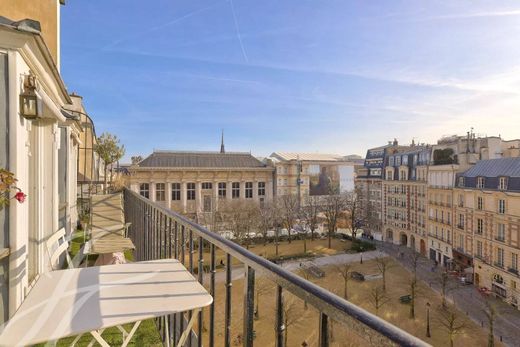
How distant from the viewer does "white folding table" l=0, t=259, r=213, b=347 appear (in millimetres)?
1342

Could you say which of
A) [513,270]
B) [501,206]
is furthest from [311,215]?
[513,270]

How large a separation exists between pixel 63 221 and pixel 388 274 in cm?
2132

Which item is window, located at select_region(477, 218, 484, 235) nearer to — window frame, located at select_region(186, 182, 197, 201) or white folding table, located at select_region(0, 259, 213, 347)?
white folding table, located at select_region(0, 259, 213, 347)

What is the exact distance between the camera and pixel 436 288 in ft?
64.5

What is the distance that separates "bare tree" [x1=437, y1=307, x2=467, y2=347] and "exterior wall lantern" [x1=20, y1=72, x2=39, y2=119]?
15.6 metres

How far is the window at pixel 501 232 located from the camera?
19.2 meters

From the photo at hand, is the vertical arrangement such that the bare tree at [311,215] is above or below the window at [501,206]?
below

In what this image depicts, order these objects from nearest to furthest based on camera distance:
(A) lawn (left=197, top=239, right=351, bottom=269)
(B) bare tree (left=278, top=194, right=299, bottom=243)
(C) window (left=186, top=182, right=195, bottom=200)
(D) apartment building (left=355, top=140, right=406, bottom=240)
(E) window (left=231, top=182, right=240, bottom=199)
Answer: (A) lawn (left=197, top=239, right=351, bottom=269)
(B) bare tree (left=278, top=194, right=299, bottom=243)
(D) apartment building (left=355, top=140, right=406, bottom=240)
(C) window (left=186, top=182, right=195, bottom=200)
(E) window (left=231, top=182, right=240, bottom=199)

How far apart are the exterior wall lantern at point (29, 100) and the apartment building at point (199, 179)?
2989cm

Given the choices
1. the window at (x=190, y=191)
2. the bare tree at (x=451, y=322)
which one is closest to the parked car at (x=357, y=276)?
the bare tree at (x=451, y=322)

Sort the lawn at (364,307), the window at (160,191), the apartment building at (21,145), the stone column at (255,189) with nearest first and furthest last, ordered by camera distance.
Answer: the apartment building at (21,145) < the lawn at (364,307) < the window at (160,191) < the stone column at (255,189)

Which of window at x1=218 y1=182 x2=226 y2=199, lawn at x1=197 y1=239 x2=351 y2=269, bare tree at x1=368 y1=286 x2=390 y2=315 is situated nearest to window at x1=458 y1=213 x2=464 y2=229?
lawn at x1=197 y1=239 x2=351 y2=269

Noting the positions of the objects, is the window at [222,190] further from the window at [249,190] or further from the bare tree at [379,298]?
the bare tree at [379,298]

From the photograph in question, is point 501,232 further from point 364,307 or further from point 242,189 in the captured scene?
point 242,189
